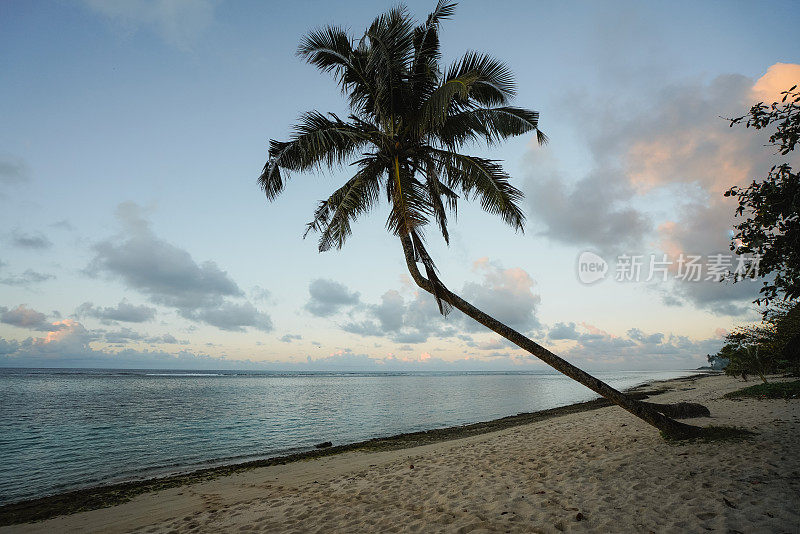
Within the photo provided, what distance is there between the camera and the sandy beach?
5121 millimetres

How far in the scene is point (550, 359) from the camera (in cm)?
792

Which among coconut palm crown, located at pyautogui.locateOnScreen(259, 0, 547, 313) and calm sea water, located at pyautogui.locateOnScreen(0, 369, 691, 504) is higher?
coconut palm crown, located at pyautogui.locateOnScreen(259, 0, 547, 313)

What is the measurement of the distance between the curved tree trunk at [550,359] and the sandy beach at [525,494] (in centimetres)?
58

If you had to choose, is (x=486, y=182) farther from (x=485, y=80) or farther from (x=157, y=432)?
(x=157, y=432)

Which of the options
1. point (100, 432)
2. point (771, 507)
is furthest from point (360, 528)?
point (100, 432)

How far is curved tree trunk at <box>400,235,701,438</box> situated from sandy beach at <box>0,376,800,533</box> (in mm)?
582

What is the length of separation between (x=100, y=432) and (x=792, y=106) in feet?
84.2

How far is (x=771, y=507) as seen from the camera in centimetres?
501

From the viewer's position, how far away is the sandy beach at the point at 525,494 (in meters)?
5.12

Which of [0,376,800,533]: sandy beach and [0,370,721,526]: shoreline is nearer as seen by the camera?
[0,376,800,533]: sandy beach

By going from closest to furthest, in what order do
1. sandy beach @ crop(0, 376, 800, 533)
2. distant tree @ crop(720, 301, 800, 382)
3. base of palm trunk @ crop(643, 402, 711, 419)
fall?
sandy beach @ crop(0, 376, 800, 533) → base of palm trunk @ crop(643, 402, 711, 419) → distant tree @ crop(720, 301, 800, 382)

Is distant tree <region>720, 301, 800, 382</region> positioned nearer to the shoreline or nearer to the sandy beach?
the sandy beach

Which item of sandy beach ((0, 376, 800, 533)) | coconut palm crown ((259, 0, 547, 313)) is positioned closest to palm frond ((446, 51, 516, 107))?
coconut palm crown ((259, 0, 547, 313))

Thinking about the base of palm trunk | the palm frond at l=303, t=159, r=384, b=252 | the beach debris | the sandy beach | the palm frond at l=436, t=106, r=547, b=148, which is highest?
the palm frond at l=436, t=106, r=547, b=148
